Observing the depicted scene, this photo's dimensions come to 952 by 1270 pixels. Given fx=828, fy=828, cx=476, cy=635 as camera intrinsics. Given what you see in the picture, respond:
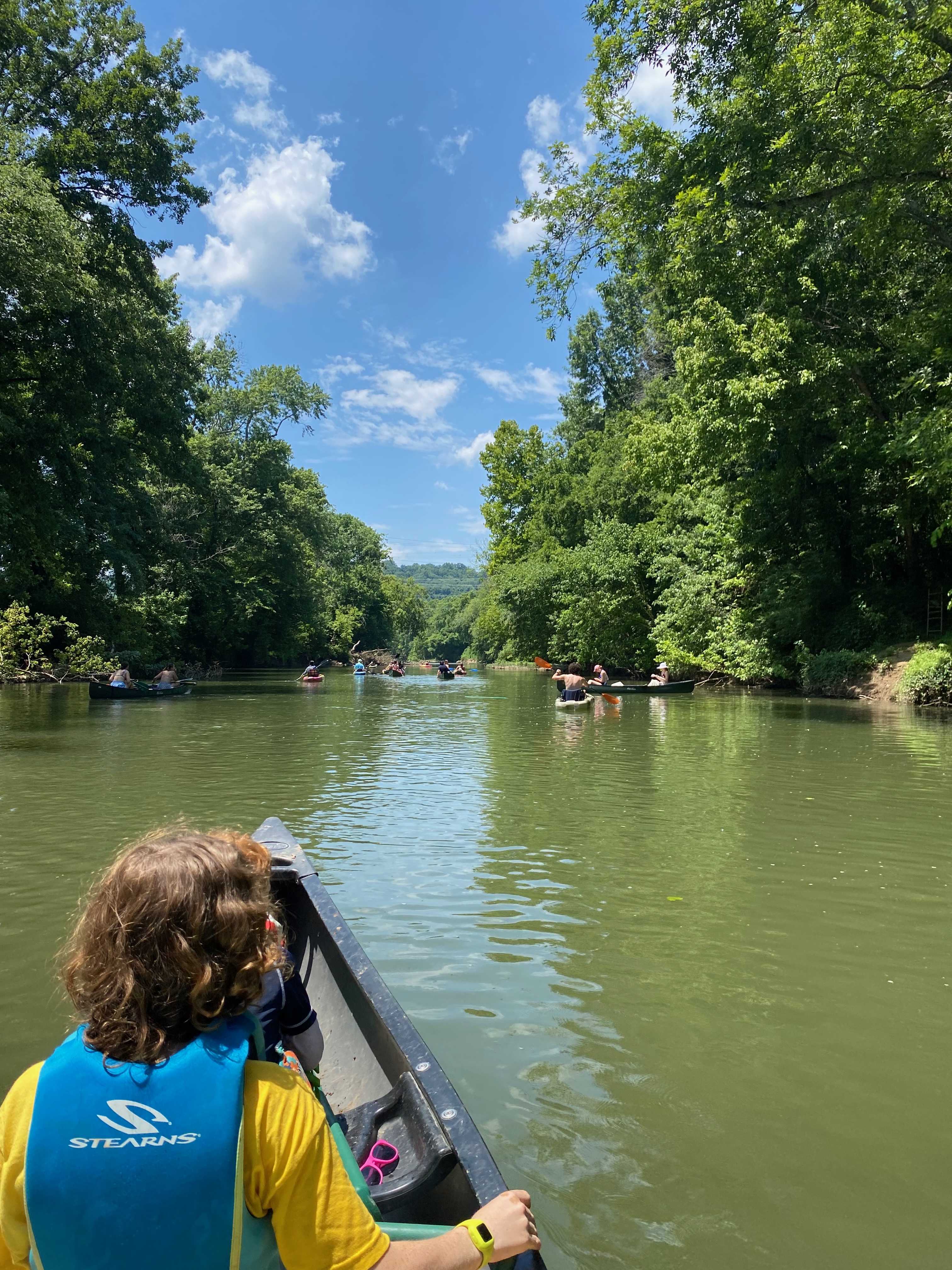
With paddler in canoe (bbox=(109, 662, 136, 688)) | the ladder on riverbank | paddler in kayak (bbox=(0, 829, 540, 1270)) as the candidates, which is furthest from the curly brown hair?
the ladder on riverbank

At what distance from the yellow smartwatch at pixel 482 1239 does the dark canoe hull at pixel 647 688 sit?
23.9 meters

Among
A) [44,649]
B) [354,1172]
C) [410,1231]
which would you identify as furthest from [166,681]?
[410,1231]

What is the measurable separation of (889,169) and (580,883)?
1546cm

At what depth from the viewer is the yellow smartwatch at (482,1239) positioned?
1.75 m

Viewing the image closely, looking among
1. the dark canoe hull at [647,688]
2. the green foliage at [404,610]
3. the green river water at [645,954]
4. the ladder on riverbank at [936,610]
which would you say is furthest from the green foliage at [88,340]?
the green foliage at [404,610]

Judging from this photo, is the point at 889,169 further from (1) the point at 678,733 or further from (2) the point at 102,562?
(2) the point at 102,562

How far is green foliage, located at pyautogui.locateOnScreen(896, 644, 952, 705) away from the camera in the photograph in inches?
751

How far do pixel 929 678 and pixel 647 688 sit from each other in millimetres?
8867

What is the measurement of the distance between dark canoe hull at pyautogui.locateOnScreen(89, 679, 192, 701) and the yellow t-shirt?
79.6ft

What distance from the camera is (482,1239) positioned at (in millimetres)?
1773

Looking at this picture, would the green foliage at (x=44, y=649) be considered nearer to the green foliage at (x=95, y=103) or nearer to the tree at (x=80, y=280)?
the tree at (x=80, y=280)

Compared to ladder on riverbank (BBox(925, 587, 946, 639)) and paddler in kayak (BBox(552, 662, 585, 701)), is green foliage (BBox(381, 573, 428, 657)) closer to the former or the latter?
paddler in kayak (BBox(552, 662, 585, 701))

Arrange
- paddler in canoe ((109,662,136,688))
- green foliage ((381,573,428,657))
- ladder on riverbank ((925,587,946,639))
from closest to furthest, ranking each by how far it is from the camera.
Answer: ladder on riverbank ((925,587,946,639)) < paddler in canoe ((109,662,136,688)) < green foliage ((381,573,428,657))

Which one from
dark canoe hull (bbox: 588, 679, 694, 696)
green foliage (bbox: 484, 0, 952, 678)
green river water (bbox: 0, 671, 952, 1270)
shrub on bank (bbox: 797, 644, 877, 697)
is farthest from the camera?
dark canoe hull (bbox: 588, 679, 694, 696)
